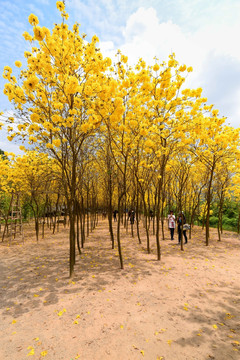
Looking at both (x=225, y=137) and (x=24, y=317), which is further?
(x=225, y=137)

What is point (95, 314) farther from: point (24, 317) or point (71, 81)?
point (71, 81)

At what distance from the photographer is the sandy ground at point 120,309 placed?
2881 millimetres

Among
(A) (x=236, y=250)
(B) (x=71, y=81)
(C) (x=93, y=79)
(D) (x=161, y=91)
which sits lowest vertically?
(A) (x=236, y=250)

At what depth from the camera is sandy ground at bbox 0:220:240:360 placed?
288cm

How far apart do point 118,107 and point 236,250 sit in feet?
30.5

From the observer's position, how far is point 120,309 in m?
3.93

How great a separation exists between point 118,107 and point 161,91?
2.19m

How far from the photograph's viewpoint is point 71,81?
11.8ft

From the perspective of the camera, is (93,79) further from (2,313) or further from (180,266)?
(180,266)

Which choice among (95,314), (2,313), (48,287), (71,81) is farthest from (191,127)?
(2,313)

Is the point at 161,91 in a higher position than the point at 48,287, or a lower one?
higher

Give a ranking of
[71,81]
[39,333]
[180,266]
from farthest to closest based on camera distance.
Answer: [180,266], [71,81], [39,333]

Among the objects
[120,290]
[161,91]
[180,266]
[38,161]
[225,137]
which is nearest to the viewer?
[120,290]

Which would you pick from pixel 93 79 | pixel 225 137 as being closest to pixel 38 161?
pixel 93 79
